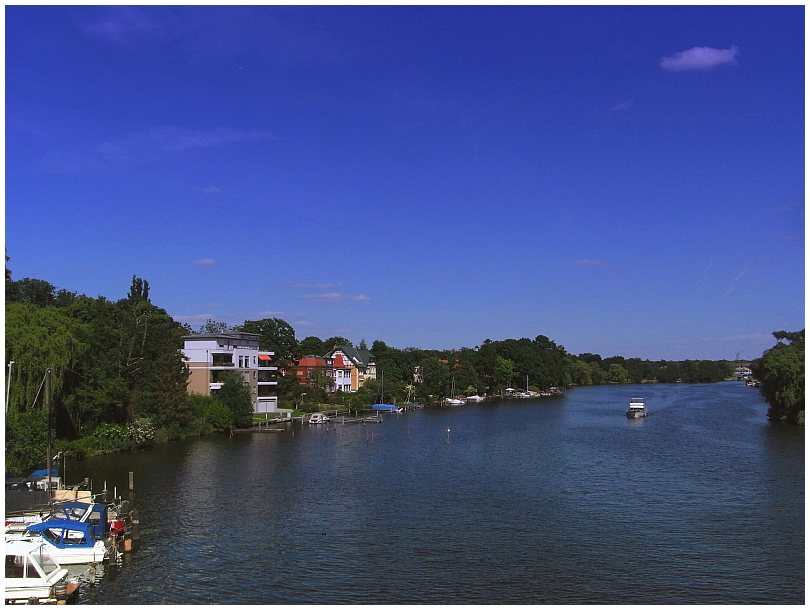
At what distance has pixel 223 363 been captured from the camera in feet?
274

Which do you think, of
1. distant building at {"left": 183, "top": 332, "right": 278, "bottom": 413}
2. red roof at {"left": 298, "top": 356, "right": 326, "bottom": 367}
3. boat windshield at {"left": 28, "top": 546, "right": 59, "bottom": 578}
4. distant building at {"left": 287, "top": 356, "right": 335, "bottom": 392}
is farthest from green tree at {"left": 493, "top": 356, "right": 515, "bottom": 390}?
boat windshield at {"left": 28, "top": 546, "right": 59, "bottom": 578}

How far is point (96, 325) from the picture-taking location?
62.0 metres

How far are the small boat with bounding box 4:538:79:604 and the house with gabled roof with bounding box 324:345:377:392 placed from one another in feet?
305

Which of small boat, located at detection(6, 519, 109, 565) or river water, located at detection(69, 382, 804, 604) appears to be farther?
small boat, located at detection(6, 519, 109, 565)

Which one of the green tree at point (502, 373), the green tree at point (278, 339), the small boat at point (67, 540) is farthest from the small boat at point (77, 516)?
the green tree at point (502, 373)

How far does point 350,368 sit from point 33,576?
101318 millimetres

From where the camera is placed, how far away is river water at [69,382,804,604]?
988 inches

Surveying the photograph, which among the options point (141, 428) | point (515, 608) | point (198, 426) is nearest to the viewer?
point (515, 608)

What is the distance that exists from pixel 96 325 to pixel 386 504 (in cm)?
3656

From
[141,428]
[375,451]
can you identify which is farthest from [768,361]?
[141,428]

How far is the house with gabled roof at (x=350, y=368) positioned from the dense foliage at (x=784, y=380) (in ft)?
215

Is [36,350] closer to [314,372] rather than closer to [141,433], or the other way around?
Answer: [141,433]

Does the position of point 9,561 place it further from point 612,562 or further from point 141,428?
point 141,428

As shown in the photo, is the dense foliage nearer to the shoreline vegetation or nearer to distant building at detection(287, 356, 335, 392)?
the shoreline vegetation
